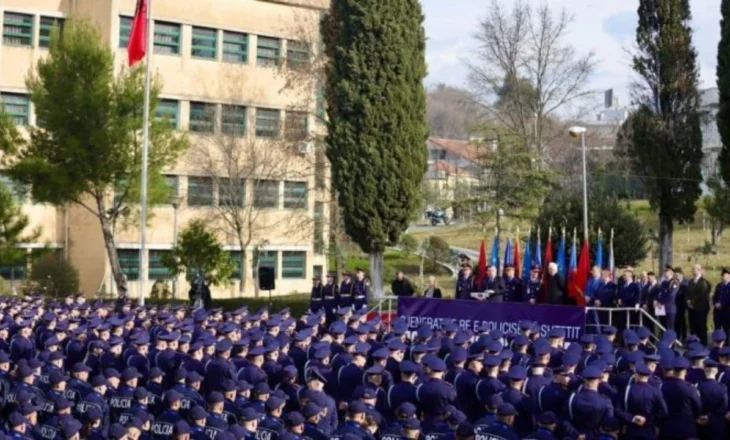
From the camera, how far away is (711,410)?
1165 cm

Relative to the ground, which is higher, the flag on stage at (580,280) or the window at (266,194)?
the window at (266,194)

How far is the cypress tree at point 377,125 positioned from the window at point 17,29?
18520 mm

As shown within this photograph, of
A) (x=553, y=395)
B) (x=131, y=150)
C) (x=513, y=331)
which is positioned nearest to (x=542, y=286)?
(x=513, y=331)

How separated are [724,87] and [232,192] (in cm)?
2101

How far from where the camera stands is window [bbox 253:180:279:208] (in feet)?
144

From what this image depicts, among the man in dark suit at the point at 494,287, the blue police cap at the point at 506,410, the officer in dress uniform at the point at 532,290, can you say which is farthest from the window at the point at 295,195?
the blue police cap at the point at 506,410

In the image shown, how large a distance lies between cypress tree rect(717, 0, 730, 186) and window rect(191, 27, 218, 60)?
72.7ft

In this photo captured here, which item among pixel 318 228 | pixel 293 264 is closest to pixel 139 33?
pixel 318 228

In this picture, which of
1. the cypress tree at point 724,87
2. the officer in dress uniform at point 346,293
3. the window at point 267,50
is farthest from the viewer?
the window at point 267,50

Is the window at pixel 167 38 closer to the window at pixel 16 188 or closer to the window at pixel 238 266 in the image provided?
the window at pixel 16 188

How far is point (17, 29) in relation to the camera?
4253cm

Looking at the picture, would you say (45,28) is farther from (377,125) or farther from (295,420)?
(295,420)

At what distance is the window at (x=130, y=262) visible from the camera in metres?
43.0

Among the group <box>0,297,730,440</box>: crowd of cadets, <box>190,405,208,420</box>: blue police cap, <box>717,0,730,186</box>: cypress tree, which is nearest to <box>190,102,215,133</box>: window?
<box>717,0,730,186</box>: cypress tree
